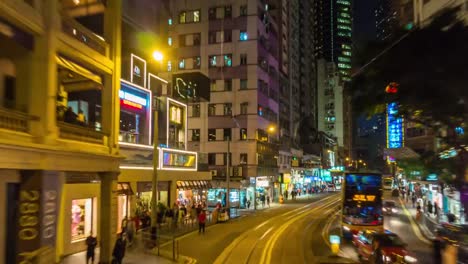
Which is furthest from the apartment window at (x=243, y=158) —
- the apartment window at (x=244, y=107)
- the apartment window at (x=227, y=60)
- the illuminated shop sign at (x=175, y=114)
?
the illuminated shop sign at (x=175, y=114)

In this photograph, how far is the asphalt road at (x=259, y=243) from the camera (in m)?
24.5

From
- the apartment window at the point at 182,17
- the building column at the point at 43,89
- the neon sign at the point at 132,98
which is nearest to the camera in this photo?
the building column at the point at 43,89

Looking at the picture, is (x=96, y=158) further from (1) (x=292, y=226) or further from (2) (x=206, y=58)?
(2) (x=206, y=58)

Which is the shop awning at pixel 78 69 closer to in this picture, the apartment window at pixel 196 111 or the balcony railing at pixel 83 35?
the balcony railing at pixel 83 35

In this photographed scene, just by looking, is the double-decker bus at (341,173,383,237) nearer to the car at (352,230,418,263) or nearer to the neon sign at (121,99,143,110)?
the car at (352,230,418,263)

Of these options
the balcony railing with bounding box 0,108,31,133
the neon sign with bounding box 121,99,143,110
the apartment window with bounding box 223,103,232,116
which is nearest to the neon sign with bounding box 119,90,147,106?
the neon sign with bounding box 121,99,143,110

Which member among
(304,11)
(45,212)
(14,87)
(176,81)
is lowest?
(45,212)

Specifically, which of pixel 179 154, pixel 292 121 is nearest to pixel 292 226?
pixel 179 154

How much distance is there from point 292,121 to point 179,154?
64.9m

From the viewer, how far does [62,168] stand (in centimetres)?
1655

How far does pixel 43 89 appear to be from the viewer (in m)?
15.7

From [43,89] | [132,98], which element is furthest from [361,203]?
[43,89]

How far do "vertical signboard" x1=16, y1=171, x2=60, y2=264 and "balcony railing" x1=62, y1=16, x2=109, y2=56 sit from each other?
5.61 m

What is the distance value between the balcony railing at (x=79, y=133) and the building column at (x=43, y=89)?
1.08m
